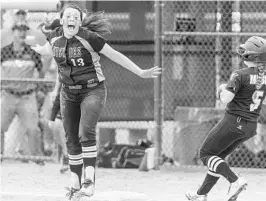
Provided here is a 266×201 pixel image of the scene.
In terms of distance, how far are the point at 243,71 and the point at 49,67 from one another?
472 cm

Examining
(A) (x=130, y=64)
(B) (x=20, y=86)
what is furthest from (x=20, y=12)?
(A) (x=130, y=64)

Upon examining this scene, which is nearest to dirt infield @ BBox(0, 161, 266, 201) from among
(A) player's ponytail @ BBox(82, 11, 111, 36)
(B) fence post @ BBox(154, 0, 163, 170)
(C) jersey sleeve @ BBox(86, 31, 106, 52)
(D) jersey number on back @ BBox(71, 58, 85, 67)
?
(B) fence post @ BBox(154, 0, 163, 170)

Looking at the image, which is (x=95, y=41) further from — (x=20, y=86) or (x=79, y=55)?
(x=20, y=86)

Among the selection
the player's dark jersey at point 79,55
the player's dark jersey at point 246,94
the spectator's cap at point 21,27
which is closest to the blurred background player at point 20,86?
the spectator's cap at point 21,27

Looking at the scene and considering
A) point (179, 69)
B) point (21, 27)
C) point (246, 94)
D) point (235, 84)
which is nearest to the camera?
point (235, 84)

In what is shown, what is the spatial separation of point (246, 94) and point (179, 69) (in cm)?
406

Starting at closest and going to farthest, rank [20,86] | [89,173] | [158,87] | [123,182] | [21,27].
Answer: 1. [89,173]
2. [123,182]
3. [158,87]
4. [21,27]
5. [20,86]

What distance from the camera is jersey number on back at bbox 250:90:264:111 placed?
22.3 feet

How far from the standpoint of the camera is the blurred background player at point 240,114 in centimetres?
672

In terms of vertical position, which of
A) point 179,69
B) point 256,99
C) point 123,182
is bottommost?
point 123,182

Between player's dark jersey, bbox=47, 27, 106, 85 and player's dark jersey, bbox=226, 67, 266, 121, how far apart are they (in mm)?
1311

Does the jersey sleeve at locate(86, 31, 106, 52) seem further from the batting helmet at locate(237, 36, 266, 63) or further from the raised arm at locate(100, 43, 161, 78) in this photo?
the batting helmet at locate(237, 36, 266, 63)

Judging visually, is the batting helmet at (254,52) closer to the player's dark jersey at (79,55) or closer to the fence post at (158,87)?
the player's dark jersey at (79,55)

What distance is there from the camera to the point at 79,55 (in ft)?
22.8
